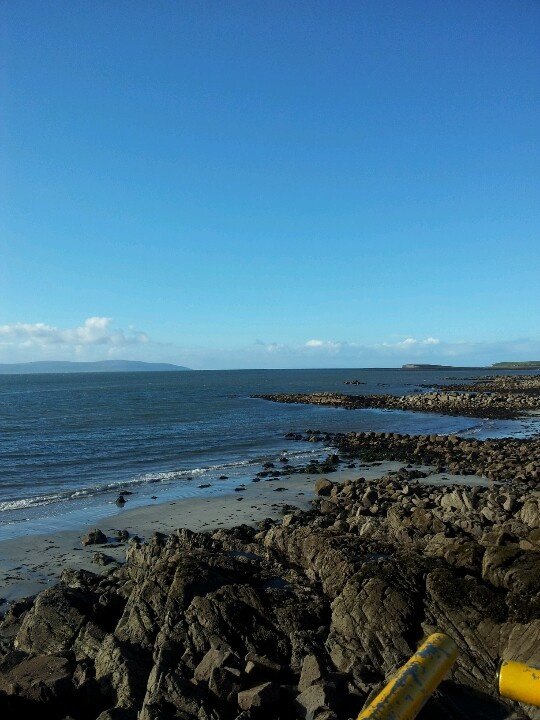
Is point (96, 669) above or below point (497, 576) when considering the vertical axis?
below

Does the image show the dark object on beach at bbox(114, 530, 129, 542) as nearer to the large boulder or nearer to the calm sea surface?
the calm sea surface

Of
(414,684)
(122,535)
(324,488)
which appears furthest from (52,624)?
(324,488)

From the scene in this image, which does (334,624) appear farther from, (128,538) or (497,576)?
(128,538)

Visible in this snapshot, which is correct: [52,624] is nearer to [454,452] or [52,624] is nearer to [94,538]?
[94,538]

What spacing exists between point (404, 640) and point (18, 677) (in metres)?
6.79

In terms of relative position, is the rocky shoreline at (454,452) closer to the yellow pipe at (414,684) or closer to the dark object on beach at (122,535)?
the dark object on beach at (122,535)

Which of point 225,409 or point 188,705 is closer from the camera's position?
point 188,705

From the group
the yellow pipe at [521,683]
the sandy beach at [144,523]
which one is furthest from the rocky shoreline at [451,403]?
the yellow pipe at [521,683]

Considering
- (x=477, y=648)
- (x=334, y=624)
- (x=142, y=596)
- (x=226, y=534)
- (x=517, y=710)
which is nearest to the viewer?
(x=517, y=710)

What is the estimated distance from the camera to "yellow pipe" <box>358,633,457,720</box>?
4.23 metres

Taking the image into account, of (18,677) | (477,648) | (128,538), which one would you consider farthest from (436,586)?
(128,538)

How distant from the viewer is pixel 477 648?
8648mm

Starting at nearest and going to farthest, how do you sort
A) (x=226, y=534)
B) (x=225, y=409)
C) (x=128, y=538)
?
(x=226, y=534), (x=128, y=538), (x=225, y=409)

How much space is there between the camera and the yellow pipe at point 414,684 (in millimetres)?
4227
